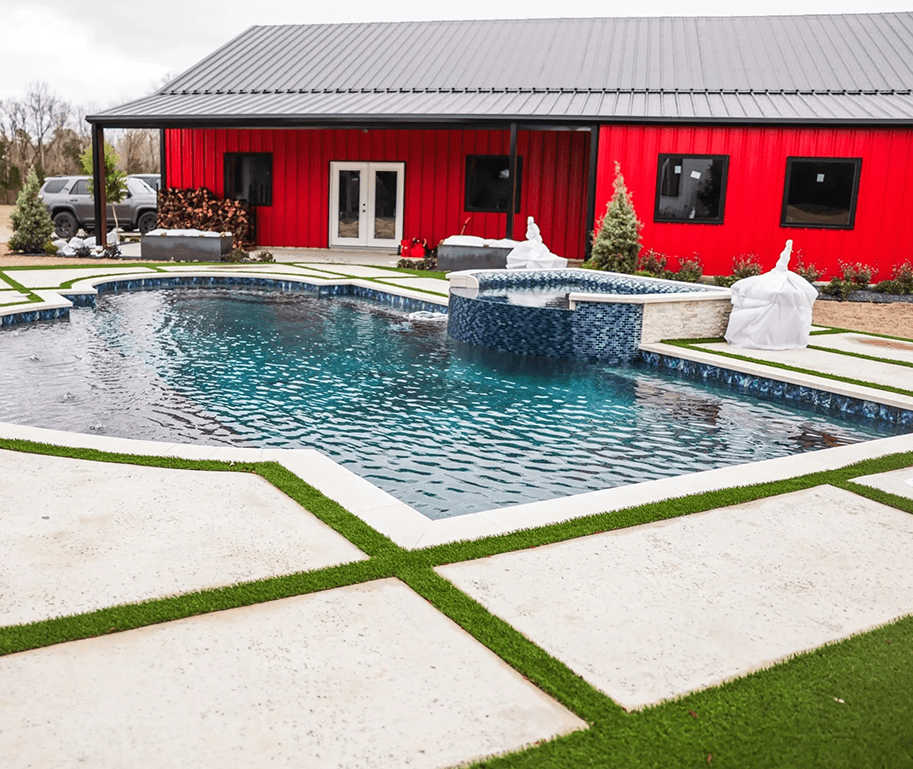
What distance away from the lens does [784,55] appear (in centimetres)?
1766

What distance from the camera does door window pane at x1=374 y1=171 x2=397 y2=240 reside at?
18.8 meters

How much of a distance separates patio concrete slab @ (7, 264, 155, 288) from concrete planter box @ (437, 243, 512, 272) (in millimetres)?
5001

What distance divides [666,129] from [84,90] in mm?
42122

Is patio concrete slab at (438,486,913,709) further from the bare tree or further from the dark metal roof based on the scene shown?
the bare tree

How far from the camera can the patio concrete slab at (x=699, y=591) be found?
291 centimetres

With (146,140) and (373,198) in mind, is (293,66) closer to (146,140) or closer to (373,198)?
(373,198)

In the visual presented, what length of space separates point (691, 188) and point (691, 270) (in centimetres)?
166

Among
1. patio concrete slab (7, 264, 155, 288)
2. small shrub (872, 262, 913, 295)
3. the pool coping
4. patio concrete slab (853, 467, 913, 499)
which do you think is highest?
small shrub (872, 262, 913, 295)

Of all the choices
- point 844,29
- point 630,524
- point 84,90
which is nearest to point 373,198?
point 844,29

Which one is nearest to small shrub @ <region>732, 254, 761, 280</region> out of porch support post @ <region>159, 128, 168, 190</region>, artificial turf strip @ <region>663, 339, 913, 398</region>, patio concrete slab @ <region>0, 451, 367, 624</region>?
artificial turf strip @ <region>663, 339, 913, 398</region>

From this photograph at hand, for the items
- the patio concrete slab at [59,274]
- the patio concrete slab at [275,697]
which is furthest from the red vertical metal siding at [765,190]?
the patio concrete slab at [275,697]

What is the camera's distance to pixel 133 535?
3.72m

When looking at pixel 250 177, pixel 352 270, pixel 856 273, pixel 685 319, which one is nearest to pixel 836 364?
pixel 685 319

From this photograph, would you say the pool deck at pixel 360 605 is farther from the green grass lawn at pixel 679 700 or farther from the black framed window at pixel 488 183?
the black framed window at pixel 488 183
